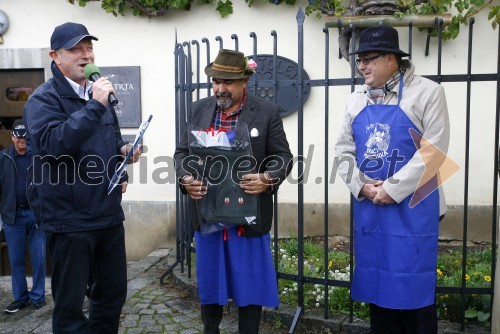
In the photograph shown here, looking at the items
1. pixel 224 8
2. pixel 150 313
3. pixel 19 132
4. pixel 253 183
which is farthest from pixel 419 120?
pixel 19 132

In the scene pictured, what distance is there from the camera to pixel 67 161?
10.7 feet

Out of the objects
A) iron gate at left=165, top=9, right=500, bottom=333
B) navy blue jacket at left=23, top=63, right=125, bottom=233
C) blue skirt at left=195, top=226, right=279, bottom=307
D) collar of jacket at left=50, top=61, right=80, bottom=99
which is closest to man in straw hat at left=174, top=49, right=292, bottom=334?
blue skirt at left=195, top=226, right=279, bottom=307

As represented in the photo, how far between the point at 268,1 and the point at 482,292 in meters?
4.15

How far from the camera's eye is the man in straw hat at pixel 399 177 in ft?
10.3

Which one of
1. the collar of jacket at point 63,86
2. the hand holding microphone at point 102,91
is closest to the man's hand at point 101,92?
the hand holding microphone at point 102,91

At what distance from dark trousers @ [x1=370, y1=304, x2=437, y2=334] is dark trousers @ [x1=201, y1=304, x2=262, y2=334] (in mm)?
732

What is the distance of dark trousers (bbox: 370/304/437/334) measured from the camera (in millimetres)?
3215

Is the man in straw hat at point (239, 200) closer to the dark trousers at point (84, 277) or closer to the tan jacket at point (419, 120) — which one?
the dark trousers at point (84, 277)

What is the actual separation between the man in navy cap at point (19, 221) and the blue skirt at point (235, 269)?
2901mm

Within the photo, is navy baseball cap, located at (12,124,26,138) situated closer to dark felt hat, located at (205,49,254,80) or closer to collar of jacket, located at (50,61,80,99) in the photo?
collar of jacket, located at (50,61,80,99)

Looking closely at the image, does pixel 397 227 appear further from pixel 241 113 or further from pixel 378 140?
pixel 241 113

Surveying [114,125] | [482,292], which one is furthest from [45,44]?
[482,292]

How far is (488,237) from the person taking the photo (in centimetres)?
636

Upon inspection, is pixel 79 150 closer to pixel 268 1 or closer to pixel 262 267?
pixel 262 267
